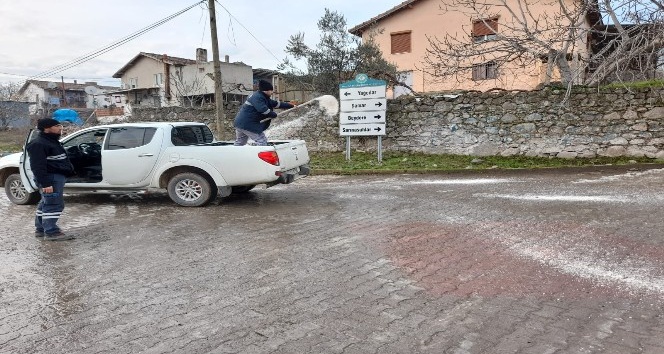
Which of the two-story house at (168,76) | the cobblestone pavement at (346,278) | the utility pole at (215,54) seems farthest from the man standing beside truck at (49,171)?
the two-story house at (168,76)

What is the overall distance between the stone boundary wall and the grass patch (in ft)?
A: 0.65

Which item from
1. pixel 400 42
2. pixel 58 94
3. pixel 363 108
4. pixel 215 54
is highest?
pixel 58 94

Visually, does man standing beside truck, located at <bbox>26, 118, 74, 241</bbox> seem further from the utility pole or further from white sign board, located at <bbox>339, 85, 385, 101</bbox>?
the utility pole

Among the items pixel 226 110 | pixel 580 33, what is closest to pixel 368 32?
pixel 226 110

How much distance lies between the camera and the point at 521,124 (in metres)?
12.4

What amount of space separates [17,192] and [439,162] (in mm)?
9335

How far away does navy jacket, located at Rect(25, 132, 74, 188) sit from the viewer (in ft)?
18.9

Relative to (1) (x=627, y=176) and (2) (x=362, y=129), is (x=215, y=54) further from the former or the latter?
(1) (x=627, y=176)

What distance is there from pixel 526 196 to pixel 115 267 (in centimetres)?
636

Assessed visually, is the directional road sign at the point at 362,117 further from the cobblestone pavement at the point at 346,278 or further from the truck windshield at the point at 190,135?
the cobblestone pavement at the point at 346,278

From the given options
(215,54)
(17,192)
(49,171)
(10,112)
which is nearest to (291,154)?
(49,171)

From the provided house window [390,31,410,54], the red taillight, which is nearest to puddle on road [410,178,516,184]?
the red taillight

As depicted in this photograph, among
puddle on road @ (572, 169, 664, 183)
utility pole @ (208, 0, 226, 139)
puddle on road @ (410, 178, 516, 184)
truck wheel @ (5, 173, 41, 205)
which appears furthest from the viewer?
utility pole @ (208, 0, 226, 139)

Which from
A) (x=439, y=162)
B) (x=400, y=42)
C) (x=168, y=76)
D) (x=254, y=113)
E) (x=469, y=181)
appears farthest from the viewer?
(x=168, y=76)
